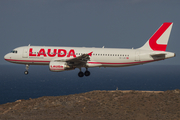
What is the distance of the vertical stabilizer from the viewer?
53000 millimetres

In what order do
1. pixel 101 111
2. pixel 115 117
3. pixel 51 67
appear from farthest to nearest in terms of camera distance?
pixel 51 67, pixel 101 111, pixel 115 117

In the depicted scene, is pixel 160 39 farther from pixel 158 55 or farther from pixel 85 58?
pixel 85 58

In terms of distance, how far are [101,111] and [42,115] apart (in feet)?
30.3

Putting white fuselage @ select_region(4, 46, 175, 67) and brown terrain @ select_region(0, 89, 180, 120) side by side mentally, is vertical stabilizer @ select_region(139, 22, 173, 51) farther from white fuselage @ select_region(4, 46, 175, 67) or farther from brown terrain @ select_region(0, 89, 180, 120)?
brown terrain @ select_region(0, 89, 180, 120)

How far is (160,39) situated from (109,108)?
2107 centimetres

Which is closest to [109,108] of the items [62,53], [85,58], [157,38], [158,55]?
[85,58]

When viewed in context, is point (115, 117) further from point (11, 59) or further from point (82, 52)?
point (11, 59)

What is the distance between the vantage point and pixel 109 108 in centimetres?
4072

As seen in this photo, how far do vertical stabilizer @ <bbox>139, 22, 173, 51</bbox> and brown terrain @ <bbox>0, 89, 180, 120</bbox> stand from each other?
1063cm

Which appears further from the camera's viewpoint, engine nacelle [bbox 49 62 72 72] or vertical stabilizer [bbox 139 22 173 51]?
vertical stabilizer [bbox 139 22 173 51]

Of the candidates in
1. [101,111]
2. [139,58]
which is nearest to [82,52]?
[139,58]

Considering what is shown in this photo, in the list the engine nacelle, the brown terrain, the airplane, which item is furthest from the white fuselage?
the brown terrain

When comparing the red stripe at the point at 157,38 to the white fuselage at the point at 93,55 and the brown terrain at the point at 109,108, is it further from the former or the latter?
the brown terrain at the point at 109,108

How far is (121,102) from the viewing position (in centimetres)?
4303
